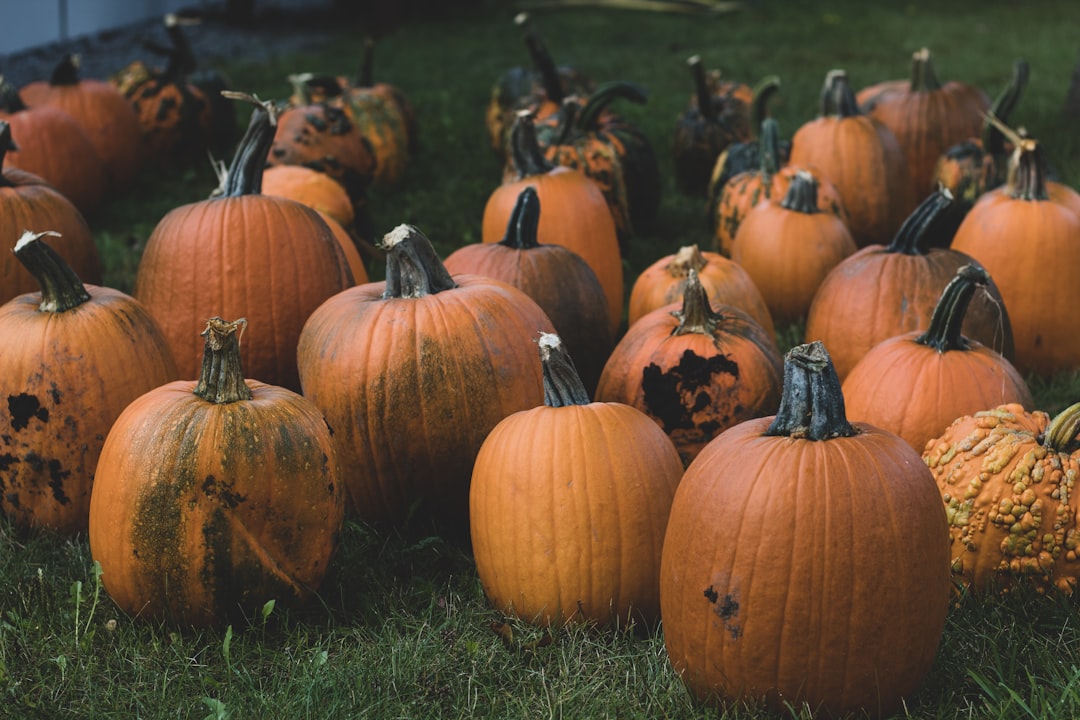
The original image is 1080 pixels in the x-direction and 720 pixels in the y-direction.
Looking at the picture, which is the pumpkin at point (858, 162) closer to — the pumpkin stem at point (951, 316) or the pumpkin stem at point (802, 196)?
the pumpkin stem at point (802, 196)

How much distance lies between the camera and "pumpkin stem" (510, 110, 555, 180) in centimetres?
521

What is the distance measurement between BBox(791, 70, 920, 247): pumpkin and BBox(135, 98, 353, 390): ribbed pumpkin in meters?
3.13

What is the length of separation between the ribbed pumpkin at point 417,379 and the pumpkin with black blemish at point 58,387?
1.88 feet

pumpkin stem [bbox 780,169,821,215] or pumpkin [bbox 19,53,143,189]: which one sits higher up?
pumpkin [bbox 19,53,143,189]

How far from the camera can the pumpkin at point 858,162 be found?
631cm

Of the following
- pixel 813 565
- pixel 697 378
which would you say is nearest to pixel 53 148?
pixel 697 378

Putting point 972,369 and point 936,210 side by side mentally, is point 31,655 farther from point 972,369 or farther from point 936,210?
point 936,210

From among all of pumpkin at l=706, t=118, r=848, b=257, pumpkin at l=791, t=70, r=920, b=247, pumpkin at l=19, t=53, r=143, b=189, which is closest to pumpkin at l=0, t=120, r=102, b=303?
pumpkin at l=19, t=53, r=143, b=189

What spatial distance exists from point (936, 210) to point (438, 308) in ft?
6.57

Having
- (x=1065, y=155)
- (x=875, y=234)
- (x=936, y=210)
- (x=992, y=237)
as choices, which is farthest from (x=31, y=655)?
(x=1065, y=155)

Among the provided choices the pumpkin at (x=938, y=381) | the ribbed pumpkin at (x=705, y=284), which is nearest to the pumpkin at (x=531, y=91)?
the ribbed pumpkin at (x=705, y=284)

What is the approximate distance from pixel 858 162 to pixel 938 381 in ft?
9.72

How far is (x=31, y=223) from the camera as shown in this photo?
454cm

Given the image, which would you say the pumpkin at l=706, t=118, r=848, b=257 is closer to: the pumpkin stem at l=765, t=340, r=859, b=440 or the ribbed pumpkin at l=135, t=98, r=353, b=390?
the ribbed pumpkin at l=135, t=98, r=353, b=390
